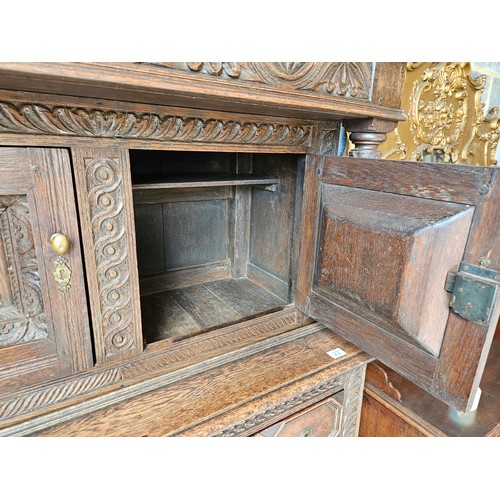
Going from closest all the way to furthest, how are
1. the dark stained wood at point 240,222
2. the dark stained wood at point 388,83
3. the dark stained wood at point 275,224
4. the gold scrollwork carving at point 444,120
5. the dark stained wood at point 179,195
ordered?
the dark stained wood at point 388,83 < the dark stained wood at point 275,224 < the dark stained wood at point 179,195 < the dark stained wood at point 240,222 < the gold scrollwork carving at point 444,120

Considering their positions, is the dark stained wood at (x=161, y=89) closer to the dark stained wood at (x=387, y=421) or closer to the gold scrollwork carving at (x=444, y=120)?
the dark stained wood at (x=387, y=421)

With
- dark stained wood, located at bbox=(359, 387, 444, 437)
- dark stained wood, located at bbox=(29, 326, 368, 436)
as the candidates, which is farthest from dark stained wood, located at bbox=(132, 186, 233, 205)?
dark stained wood, located at bbox=(359, 387, 444, 437)

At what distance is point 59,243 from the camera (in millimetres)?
634

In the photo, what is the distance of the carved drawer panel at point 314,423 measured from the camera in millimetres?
831

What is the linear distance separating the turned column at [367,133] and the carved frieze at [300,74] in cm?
8

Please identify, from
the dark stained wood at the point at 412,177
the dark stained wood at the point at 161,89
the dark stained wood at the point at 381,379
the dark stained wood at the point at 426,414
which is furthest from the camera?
the dark stained wood at the point at 381,379

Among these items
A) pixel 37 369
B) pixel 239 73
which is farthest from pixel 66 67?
pixel 37 369

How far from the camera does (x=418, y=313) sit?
674mm

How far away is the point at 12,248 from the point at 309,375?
707 mm

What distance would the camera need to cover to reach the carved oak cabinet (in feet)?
1.94

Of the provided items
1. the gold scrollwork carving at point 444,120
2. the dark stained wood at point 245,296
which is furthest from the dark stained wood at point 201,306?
the gold scrollwork carving at point 444,120

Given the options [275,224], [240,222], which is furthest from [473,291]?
[240,222]

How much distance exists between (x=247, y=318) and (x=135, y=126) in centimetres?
59

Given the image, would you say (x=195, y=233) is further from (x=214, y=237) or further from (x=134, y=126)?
(x=134, y=126)
